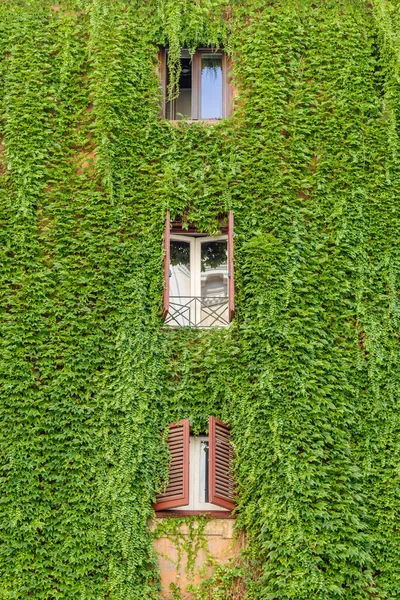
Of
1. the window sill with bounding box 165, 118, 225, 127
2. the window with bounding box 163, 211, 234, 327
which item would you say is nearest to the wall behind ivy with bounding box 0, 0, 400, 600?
the window sill with bounding box 165, 118, 225, 127

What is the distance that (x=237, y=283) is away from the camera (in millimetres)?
14453

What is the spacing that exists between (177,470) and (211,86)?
19.4 ft

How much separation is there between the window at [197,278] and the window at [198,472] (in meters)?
1.62

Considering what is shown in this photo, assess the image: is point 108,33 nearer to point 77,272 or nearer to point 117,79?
point 117,79

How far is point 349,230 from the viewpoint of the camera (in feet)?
47.9

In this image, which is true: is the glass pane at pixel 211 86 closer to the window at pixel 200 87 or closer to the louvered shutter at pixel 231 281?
the window at pixel 200 87

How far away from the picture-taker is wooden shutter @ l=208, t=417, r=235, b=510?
13.5 meters

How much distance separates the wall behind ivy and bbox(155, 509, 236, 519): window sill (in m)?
0.23

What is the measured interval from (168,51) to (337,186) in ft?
11.3

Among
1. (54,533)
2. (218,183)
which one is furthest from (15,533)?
(218,183)

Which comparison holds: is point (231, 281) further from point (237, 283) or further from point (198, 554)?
point (198, 554)

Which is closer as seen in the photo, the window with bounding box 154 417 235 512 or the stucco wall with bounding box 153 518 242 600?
the stucco wall with bounding box 153 518 242 600

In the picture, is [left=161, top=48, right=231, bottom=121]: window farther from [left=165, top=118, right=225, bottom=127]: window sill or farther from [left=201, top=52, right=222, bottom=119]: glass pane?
[left=165, top=118, right=225, bottom=127]: window sill

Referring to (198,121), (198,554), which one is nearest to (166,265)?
(198,121)
